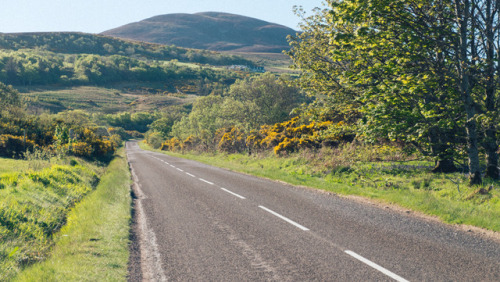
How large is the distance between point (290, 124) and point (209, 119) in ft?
63.4

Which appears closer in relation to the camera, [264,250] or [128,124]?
[264,250]

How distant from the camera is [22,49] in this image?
179 metres

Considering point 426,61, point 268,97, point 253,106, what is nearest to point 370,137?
point 426,61

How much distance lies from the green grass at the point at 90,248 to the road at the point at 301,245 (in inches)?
12.9

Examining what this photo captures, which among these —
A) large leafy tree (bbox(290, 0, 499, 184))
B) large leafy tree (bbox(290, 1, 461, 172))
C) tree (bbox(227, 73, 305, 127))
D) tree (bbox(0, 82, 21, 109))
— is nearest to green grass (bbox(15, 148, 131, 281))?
large leafy tree (bbox(290, 0, 499, 184))

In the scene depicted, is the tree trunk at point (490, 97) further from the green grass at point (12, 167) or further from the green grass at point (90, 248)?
the green grass at point (12, 167)

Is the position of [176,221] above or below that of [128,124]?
above

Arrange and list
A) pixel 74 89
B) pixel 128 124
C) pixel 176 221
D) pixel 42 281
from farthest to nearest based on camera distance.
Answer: pixel 74 89
pixel 128 124
pixel 176 221
pixel 42 281

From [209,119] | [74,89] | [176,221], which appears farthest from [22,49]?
[176,221]

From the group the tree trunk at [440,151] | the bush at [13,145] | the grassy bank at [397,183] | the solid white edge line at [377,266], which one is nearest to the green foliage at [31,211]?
the solid white edge line at [377,266]

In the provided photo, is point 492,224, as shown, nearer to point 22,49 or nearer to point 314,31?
point 314,31

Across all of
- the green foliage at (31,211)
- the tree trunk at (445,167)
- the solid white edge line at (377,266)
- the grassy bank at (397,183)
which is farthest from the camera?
the tree trunk at (445,167)

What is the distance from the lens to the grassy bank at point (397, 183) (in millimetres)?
8055

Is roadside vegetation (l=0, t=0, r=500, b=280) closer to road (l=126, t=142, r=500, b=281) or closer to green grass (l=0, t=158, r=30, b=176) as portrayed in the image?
green grass (l=0, t=158, r=30, b=176)
